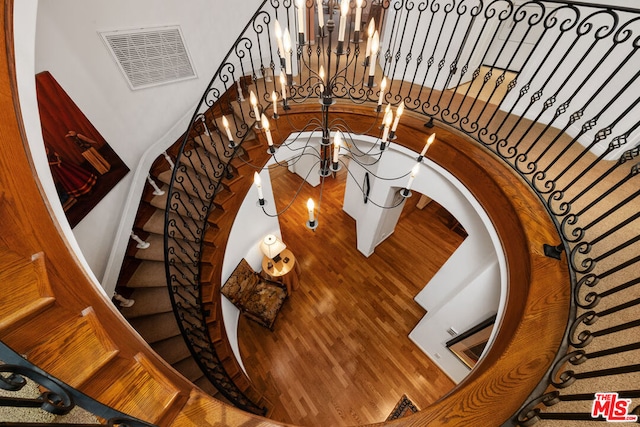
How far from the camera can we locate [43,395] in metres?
0.79

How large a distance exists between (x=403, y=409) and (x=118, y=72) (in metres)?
6.31

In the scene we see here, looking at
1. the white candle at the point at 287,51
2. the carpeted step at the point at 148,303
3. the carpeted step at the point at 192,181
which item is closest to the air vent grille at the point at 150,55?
the carpeted step at the point at 192,181

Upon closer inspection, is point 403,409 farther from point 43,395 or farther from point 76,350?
point 43,395

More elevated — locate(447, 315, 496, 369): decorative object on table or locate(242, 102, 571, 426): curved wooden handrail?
locate(242, 102, 571, 426): curved wooden handrail

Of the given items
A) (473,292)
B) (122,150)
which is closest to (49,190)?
(122,150)

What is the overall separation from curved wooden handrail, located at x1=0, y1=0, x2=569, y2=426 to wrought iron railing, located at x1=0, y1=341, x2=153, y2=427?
1.45 feet

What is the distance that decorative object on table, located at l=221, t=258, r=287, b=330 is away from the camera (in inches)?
158

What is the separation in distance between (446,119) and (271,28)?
3.62m

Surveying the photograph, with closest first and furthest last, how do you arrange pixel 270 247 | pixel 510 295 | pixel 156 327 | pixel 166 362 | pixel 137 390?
pixel 137 390
pixel 166 362
pixel 510 295
pixel 156 327
pixel 270 247

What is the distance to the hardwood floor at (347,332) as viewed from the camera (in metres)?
3.83

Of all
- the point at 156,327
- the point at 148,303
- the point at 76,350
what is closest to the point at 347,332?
the point at 156,327

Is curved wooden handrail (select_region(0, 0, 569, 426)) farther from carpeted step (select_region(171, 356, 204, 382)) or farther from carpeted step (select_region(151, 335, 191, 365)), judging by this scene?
carpeted step (select_region(171, 356, 204, 382))

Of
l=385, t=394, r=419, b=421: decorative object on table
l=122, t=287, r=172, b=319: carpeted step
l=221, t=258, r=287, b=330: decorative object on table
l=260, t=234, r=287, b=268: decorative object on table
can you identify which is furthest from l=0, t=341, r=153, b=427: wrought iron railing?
l=385, t=394, r=419, b=421: decorative object on table

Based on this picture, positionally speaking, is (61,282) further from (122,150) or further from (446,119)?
(446,119)
